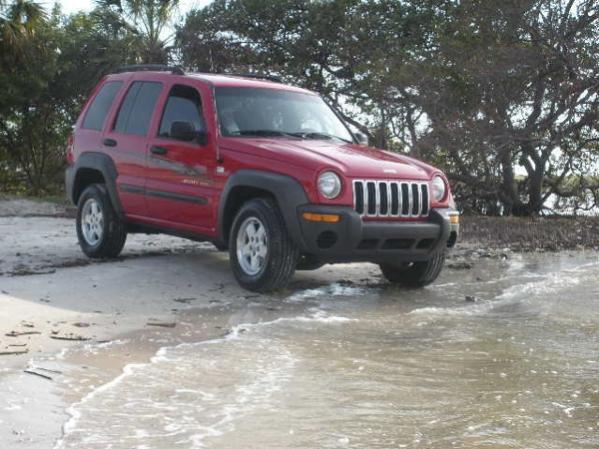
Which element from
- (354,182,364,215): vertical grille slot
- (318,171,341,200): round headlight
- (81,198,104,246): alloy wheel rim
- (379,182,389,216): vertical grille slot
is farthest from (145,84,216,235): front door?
(379,182,389,216): vertical grille slot

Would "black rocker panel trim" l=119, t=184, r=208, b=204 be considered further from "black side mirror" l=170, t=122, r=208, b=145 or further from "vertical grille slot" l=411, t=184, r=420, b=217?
"vertical grille slot" l=411, t=184, r=420, b=217

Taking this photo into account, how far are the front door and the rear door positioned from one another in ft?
0.48

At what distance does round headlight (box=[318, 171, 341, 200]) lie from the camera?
312 inches

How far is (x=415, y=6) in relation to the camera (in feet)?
74.8

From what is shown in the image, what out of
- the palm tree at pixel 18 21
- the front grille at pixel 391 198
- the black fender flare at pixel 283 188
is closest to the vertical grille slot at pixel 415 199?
the front grille at pixel 391 198

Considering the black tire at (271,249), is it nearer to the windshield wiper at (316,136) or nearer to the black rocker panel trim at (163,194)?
the black rocker panel trim at (163,194)

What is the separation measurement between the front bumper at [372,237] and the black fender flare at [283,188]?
0.06 metres

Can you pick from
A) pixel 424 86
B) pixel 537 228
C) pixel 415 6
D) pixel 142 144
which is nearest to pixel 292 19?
pixel 415 6

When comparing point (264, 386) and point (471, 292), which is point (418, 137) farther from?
point (264, 386)

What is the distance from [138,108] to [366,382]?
5071 mm

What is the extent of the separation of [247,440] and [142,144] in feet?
18.1

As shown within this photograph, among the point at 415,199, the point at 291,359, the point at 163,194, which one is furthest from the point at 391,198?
the point at 291,359

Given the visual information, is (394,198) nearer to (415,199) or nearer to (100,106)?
(415,199)

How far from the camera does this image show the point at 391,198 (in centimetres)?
823
